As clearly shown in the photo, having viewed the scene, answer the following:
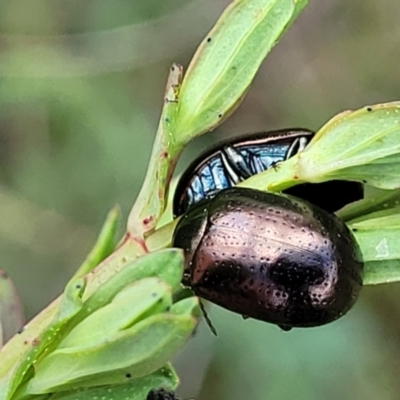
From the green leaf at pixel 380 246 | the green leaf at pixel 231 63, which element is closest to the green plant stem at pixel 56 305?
the green leaf at pixel 231 63

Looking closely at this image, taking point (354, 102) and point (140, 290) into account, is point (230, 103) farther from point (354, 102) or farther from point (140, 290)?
→ point (354, 102)

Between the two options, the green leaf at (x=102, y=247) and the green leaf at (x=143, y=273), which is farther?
the green leaf at (x=102, y=247)

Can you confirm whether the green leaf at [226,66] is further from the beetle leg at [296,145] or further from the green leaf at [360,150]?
the beetle leg at [296,145]

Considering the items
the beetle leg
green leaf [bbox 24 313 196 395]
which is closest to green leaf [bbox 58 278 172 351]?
green leaf [bbox 24 313 196 395]

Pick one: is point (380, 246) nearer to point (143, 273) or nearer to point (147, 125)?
point (143, 273)

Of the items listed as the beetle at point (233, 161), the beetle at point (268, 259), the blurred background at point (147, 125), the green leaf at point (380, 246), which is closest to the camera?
the green leaf at point (380, 246)

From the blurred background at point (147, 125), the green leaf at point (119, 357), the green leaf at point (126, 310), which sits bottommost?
the blurred background at point (147, 125)

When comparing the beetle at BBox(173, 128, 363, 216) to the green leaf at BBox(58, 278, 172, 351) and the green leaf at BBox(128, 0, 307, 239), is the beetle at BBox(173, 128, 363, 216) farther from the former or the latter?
the green leaf at BBox(58, 278, 172, 351)

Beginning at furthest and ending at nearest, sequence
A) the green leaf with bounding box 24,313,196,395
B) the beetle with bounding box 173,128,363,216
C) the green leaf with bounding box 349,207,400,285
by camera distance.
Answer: the beetle with bounding box 173,128,363,216 → the green leaf with bounding box 349,207,400,285 → the green leaf with bounding box 24,313,196,395
